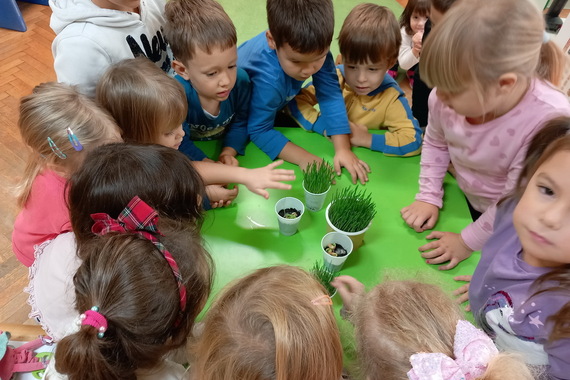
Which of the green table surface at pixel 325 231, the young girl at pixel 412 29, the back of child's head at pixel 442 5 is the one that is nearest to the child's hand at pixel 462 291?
the green table surface at pixel 325 231

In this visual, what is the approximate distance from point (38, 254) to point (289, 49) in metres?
1.02

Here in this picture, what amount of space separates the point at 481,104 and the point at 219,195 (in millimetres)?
786

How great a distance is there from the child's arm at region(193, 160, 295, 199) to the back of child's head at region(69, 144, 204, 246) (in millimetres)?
278

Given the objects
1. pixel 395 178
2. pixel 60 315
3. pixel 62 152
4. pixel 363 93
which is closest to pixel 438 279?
pixel 395 178

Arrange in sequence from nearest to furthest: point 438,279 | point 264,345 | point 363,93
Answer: point 264,345, point 438,279, point 363,93

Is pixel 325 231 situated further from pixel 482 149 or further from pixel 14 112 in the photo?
pixel 14 112

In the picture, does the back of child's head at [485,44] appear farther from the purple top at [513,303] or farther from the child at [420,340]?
the child at [420,340]

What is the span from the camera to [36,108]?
977 millimetres

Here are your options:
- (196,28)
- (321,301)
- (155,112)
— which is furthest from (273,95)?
(321,301)

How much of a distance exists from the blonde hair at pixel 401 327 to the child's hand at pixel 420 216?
0.44m

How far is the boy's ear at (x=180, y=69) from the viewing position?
4.28 ft

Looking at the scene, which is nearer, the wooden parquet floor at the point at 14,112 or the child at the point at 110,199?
the child at the point at 110,199

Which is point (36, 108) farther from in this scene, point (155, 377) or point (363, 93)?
point (363, 93)

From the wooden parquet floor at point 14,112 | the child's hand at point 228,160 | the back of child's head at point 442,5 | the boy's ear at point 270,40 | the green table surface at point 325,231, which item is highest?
the back of child's head at point 442,5
